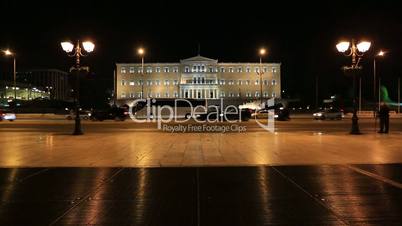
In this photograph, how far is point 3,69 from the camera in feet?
547

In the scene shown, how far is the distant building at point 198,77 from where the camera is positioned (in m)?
150

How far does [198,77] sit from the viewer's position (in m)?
149

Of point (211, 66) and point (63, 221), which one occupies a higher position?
point (211, 66)

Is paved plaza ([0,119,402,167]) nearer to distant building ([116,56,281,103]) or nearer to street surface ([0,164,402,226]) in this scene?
street surface ([0,164,402,226])

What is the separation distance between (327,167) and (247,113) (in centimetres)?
3872

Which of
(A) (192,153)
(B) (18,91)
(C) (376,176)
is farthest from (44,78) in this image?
(C) (376,176)

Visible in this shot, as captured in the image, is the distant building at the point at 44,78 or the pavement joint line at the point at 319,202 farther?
the distant building at the point at 44,78

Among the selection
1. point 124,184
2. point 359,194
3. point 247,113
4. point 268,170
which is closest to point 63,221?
point 124,184

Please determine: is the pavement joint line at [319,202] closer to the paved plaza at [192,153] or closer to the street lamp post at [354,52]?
the paved plaza at [192,153]

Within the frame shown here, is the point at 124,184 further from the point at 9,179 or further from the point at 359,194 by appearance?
the point at 359,194

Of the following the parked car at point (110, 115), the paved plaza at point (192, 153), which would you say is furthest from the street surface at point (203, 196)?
the parked car at point (110, 115)

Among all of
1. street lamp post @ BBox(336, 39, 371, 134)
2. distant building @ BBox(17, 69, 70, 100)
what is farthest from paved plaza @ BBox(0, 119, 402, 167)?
distant building @ BBox(17, 69, 70, 100)

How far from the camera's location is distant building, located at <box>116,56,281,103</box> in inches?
5906

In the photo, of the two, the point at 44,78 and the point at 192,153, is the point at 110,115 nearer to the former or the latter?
the point at 192,153
